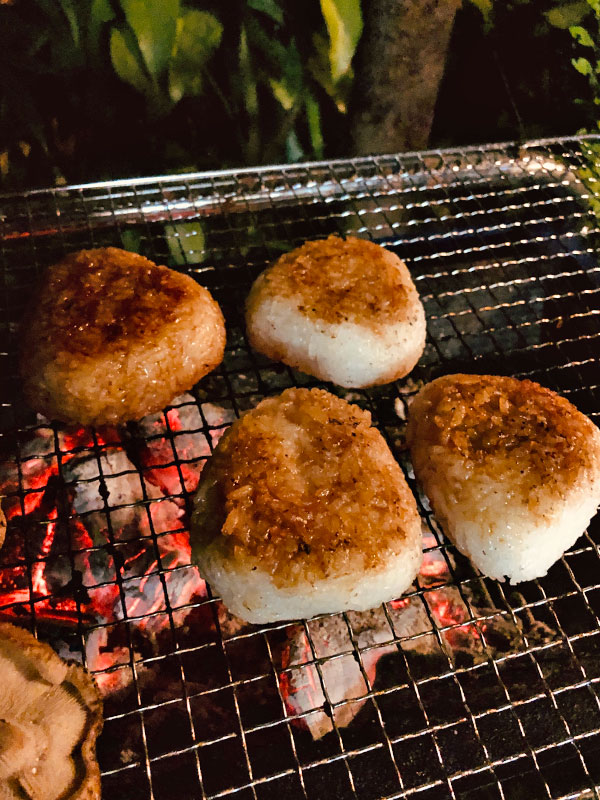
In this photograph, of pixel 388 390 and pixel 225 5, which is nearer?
pixel 225 5

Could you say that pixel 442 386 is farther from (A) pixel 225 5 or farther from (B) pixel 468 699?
(A) pixel 225 5

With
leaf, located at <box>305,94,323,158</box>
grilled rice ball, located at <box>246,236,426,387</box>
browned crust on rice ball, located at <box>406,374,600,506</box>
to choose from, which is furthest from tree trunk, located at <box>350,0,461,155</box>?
browned crust on rice ball, located at <box>406,374,600,506</box>

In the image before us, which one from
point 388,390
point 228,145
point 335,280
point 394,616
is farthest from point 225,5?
point 394,616

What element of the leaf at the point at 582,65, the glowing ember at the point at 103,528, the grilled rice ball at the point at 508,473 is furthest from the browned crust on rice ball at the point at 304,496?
the leaf at the point at 582,65

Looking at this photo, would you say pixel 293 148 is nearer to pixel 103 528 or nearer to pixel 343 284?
pixel 343 284

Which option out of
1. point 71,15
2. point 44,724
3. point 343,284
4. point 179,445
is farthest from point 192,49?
point 44,724
